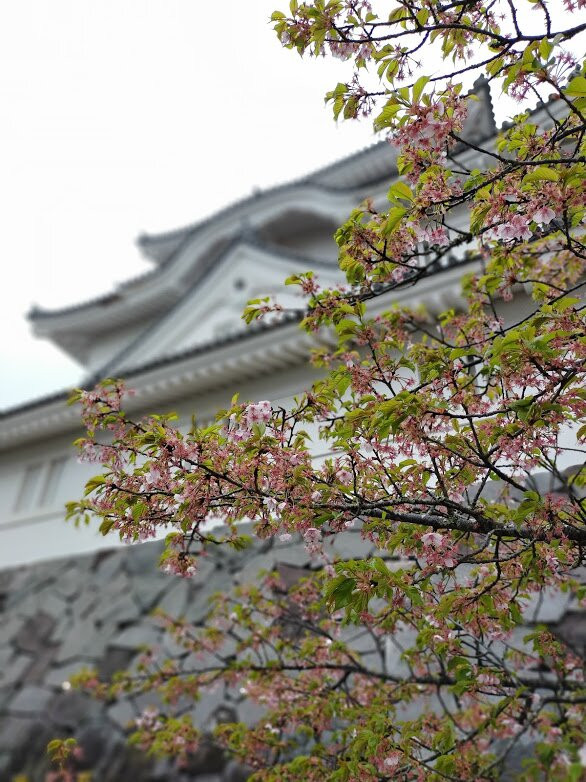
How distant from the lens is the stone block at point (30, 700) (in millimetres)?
6008

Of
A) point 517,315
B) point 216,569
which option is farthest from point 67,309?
point 517,315

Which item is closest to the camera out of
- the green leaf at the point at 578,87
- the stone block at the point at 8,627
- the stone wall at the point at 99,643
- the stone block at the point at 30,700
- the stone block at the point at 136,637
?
the green leaf at the point at 578,87

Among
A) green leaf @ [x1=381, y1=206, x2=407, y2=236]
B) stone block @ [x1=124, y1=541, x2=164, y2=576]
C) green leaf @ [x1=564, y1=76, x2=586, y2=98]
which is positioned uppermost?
stone block @ [x1=124, y1=541, x2=164, y2=576]

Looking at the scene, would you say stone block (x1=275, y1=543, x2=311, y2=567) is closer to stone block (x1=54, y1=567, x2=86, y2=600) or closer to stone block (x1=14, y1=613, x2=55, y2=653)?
stone block (x1=54, y1=567, x2=86, y2=600)

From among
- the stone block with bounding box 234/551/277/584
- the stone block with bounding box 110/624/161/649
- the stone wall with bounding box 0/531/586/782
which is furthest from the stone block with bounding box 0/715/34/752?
the stone block with bounding box 234/551/277/584

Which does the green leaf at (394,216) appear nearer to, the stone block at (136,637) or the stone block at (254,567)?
the stone block at (254,567)

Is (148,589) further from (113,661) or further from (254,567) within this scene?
(254,567)

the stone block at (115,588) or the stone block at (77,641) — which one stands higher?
the stone block at (115,588)

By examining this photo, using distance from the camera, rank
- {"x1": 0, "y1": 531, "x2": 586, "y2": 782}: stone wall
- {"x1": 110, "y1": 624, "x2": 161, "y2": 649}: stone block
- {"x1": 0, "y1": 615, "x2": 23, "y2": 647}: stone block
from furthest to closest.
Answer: {"x1": 0, "y1": 615, "x2": 23, "y2": 647}: stone block, {"x1": 110, "y1": 624, "x2": 161, "y2": 649}: stone block, {"x1": 0, "y1": 531, "x2": 586, "y2": 782}: stone wall

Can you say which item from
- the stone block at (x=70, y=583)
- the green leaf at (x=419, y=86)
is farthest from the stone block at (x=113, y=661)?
the green leaf at (x=419, y=86)

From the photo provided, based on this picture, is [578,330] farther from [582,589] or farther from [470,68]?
[582,589]

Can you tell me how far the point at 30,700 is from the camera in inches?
241

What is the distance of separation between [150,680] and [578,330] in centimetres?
281

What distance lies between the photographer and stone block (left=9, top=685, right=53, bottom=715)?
6.01m
